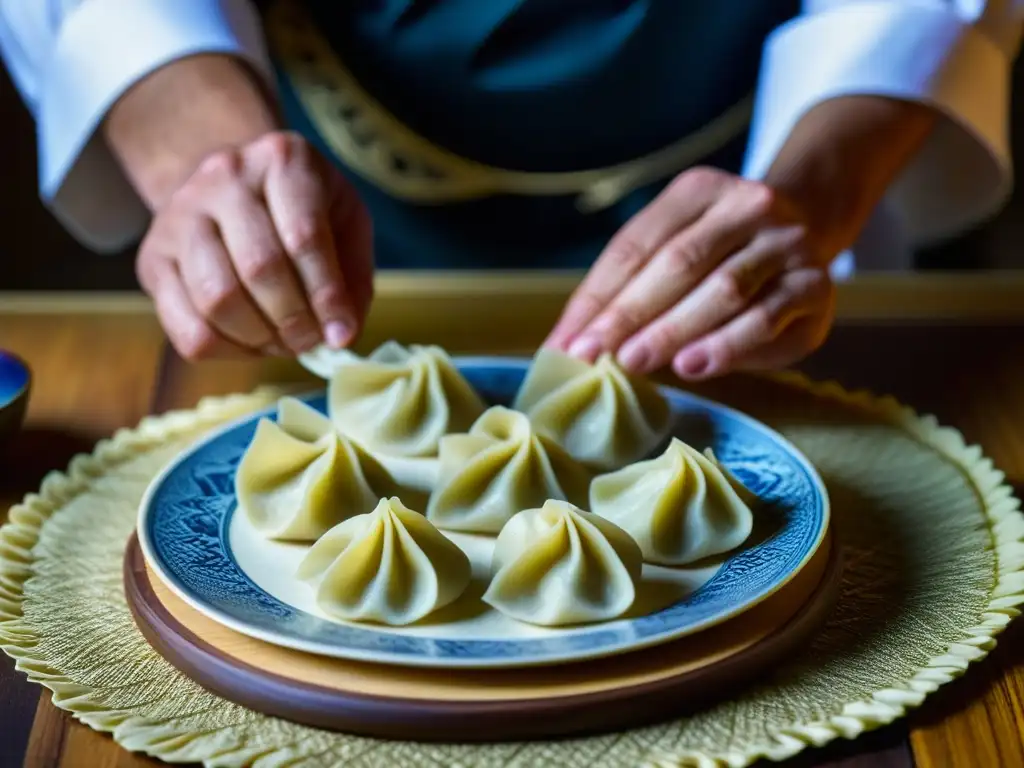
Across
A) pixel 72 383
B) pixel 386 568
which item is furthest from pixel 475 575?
pixel 72 383

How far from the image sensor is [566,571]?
801 mm

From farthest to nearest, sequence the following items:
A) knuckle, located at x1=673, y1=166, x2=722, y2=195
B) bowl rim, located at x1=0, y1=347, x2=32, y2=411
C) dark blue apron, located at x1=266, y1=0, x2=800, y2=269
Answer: dark blue apron, located at x1=266, y1=0, x2=800, y2=269 < knuckle, located at x1=673, y1=166, x2=722, y2=195 < bowl rim, located at x1=0, y1=347, x2=32, y2=411

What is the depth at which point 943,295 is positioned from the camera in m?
1.35

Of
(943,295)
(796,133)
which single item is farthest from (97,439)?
(943,295)

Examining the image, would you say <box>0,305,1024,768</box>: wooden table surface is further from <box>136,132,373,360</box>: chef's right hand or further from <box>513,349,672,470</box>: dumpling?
<box>513,349,672,470</box>: dumpling

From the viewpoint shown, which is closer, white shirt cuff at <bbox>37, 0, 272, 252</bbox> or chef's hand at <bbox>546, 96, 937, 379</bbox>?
chef's hand at <bbox>546, 96, 937, 379</bbox>

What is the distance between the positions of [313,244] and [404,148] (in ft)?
1.52

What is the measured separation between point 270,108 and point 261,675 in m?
0.75

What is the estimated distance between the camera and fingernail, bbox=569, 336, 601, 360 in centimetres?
110

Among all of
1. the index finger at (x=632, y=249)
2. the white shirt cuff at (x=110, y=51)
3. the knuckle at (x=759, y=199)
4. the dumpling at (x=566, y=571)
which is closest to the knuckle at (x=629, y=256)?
the index finger at (x=632, y=249)

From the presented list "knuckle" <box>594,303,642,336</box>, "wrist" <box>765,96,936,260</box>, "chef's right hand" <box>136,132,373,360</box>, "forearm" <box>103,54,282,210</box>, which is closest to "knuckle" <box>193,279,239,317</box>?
"chef's right hand" <box>136,132,373,360</box>

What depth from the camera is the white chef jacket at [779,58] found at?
1268mm

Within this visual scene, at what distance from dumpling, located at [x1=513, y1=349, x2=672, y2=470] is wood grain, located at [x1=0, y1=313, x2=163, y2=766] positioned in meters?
0.40

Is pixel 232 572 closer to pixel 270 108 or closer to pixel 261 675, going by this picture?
pixel 261 675
